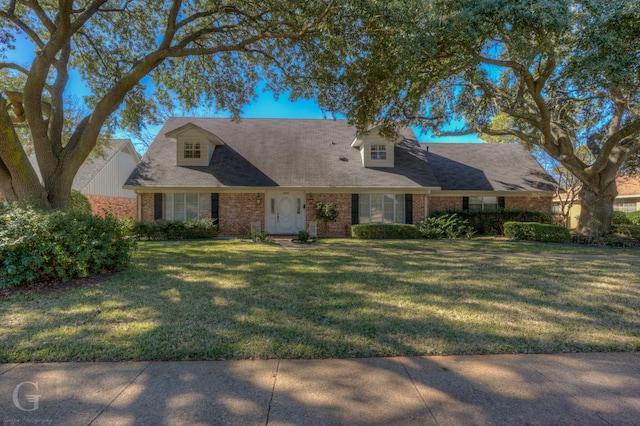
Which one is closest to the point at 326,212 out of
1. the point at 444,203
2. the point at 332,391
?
the point at 444,203

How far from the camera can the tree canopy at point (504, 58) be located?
7.14m

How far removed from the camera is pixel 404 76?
8.58 metres

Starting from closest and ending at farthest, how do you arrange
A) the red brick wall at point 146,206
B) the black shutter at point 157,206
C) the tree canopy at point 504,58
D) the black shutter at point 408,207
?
the tree canopy at point 504,58 → the black shutter at point 157,206 → the red brick wall at point 146,206 → the black shutter at point 408,207

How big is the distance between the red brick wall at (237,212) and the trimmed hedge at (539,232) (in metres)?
11.7


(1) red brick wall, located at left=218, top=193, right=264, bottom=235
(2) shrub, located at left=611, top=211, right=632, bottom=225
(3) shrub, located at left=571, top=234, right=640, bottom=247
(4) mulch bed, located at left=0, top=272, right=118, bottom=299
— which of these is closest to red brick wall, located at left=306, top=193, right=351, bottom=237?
(1) red brick wall, located at left=218, top=193, right=264, bottom=235

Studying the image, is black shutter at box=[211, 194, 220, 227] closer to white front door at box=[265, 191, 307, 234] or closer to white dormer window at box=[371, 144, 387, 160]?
white front door at box=[265, 191, 307, 234]

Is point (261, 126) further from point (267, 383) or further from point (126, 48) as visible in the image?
point (267, 383)

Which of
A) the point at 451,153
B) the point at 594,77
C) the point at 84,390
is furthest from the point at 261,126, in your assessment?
the point at 84,390

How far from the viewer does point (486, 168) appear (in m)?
18.8

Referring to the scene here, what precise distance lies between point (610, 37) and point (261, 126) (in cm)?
1613

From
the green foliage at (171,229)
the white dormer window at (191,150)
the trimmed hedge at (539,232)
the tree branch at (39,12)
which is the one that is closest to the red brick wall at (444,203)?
the trimmed hedge at (539,232)

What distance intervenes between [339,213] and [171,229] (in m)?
7.60

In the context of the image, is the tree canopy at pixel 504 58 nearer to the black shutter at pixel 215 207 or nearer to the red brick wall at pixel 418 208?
the red brick wall at pixel 418 208

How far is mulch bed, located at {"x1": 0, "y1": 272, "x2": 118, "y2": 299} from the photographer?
5430 mm
